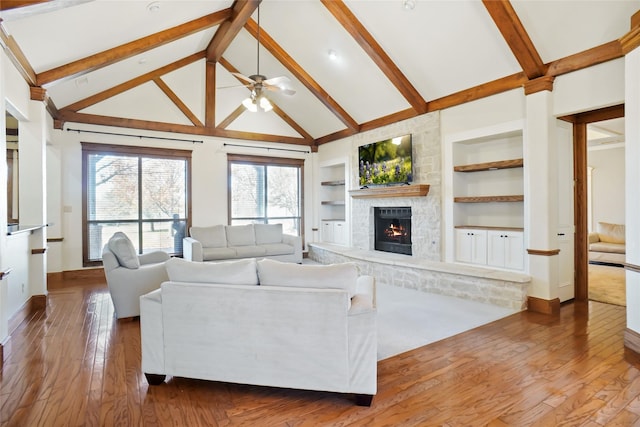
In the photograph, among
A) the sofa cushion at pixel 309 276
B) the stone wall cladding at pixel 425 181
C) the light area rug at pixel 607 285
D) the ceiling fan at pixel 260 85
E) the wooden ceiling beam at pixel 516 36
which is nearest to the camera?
the sofa cushion at pixel 309 276

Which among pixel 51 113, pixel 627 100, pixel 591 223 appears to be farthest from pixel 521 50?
pixel 51 113

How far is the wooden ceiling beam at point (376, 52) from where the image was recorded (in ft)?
15.9

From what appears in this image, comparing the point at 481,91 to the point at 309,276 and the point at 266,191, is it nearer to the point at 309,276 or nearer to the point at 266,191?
the point at 309,276

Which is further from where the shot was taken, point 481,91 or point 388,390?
point 481,91

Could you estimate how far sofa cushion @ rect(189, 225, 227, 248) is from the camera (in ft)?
21.1

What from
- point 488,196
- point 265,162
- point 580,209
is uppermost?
point 265,162

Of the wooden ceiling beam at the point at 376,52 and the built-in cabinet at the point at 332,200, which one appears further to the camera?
the built-in cabinet at the point at 332,200

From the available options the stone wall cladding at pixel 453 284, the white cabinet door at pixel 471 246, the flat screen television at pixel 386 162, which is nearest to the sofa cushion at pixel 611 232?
the white cabinet door at pixel 471 246

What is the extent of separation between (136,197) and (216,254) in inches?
82.2

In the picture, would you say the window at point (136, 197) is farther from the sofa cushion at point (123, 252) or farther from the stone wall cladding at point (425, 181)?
the stone wall cladding at point (425, 181)

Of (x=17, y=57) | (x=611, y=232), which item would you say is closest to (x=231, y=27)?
(x=17, y=57)

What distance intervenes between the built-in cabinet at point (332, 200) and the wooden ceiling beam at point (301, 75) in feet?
4.46

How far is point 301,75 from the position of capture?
21.7 ft

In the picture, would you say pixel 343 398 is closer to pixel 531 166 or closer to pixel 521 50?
pixel 531 166
